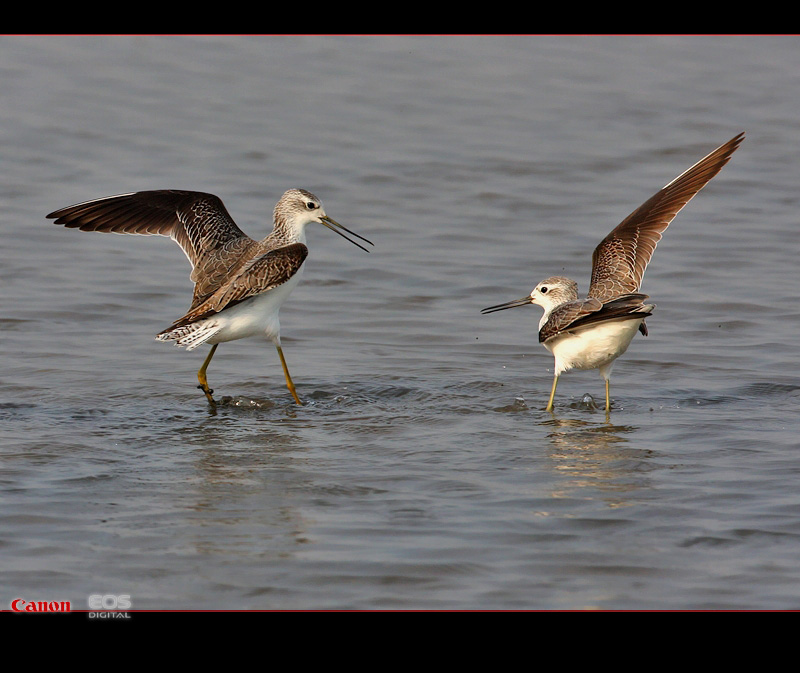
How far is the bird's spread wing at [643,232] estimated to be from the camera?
28.8 ft

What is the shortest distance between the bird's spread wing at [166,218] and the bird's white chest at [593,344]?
2499 millimetres

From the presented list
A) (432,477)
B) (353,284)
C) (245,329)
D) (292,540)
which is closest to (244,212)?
(353,284)

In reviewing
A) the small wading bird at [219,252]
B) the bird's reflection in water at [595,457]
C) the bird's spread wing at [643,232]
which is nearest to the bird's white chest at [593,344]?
the bird's reflection in water at [595,457]

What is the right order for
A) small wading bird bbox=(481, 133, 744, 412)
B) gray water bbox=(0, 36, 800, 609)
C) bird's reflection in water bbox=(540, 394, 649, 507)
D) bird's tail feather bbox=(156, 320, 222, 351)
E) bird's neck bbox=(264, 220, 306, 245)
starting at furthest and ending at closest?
1. bird's neck bbox=(264, 220, 306, 245)
2. bird's tail feather bbox=(156, 320, 222, 351)
3. small wading bird bbox=(481, 133, 744, 412)
4. bird's reflection in water bbox=(540, 394, 649, 507)
5. gray water bbox=(0, 36, 800, 609)

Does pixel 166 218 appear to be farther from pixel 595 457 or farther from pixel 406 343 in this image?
pixel 595 457

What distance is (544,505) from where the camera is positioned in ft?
20.1

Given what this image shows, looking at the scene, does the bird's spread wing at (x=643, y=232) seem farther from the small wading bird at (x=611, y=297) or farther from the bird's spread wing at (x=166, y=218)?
the bird's spread wing at (x=166, y=218)

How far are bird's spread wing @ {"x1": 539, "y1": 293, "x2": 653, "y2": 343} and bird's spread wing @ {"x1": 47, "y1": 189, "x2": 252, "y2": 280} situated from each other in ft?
7.89

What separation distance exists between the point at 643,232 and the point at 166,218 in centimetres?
363

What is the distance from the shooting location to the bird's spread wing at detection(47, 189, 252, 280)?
354 inches

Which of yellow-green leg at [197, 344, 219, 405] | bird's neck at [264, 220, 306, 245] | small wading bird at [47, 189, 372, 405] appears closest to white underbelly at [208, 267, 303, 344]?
small wading bird at [47, 189, 372, 405]

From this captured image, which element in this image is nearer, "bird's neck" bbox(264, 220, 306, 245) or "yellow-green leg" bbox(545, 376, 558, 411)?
"yellow-green leg" bbox(545, 376, 558, 411)

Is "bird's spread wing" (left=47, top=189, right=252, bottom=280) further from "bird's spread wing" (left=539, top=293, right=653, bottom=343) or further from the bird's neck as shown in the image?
"bird's spread wing" (left=539, top=293, right=653, bottom=343)

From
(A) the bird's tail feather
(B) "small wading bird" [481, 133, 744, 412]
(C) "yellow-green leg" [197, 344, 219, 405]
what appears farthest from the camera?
(C) "yellow-green leg" [197, 344, 219, 405]
